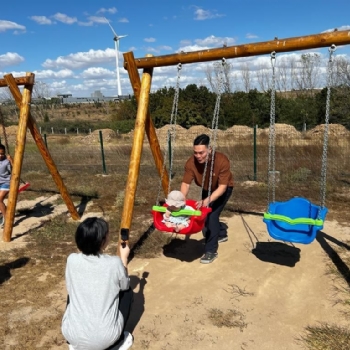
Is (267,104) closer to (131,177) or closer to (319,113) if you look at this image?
(319,113)

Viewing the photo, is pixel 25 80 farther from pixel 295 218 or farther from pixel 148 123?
pixel 295 218

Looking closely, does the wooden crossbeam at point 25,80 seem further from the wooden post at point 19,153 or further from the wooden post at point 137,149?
the wooden post at point 137,149

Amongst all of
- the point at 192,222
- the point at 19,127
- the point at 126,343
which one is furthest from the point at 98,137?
the point at 126,343

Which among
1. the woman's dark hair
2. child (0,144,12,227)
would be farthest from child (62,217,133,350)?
child (0,144,12,227)

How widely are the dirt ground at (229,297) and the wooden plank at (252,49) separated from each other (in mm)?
2291

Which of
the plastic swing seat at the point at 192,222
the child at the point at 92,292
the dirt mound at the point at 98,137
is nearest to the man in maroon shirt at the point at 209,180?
the plastic swing seat at the point at 192,222

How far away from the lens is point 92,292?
6.91 ft

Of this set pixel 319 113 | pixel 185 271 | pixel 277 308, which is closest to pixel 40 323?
pixel 185 271

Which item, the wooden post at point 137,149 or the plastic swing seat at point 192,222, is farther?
the wooden post at point 137,149

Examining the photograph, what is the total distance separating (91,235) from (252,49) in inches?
97.7

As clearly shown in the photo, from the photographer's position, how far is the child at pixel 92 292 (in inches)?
82.4

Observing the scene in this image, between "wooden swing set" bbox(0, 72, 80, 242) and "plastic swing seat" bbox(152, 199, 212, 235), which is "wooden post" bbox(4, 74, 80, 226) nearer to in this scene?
"wooden swing set" bbox(0, 72, 80, 242)

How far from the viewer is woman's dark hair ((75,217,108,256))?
209 centimetres

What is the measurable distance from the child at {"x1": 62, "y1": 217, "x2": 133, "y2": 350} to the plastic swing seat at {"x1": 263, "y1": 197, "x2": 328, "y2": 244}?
6.21ft
